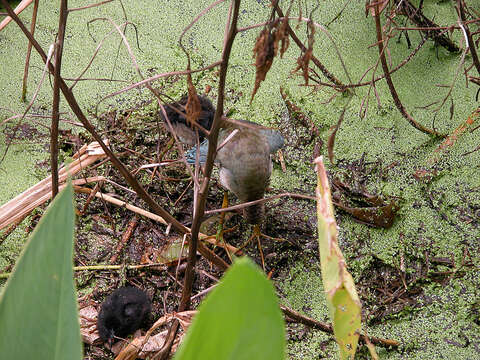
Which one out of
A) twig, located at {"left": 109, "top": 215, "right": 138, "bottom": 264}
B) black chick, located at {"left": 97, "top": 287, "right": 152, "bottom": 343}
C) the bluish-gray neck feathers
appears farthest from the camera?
twig, located at {"left": 109, "top": 215, "right": 138, "bottom": 264}

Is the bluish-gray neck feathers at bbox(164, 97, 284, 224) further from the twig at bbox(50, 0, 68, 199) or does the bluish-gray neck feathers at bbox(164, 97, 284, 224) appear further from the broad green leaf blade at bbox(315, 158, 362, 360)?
the broad green leaf blade at bbox(315, 158, 362, 360)

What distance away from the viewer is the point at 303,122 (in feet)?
7.00

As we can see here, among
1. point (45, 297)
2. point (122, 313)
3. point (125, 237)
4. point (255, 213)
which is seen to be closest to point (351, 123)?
point (255, 213)

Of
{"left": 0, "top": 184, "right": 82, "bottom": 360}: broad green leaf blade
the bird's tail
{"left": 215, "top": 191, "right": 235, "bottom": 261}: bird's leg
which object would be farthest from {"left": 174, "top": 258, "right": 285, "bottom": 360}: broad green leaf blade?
{"left": 215, "top": 191, "right": 235, "bottom": 261}: bird's leg

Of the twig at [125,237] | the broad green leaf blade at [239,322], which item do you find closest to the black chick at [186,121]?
the twig at [125,237]

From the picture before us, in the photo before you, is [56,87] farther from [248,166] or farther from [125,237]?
[125,237]

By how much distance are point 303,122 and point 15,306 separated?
179cm

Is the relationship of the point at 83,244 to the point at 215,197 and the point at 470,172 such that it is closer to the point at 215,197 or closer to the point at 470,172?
the point at 215,197

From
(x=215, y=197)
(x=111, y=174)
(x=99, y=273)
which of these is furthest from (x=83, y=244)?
(x=215, y=197)

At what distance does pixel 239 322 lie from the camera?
330 millimetres

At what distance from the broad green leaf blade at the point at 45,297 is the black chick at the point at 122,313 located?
117cm

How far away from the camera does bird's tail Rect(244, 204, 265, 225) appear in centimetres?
178

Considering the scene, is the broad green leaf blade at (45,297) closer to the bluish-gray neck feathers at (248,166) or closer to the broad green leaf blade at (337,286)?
the broad green leaf blade at (337,286)

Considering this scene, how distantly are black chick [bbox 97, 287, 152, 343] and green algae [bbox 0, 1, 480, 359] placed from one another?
0.46 metres
